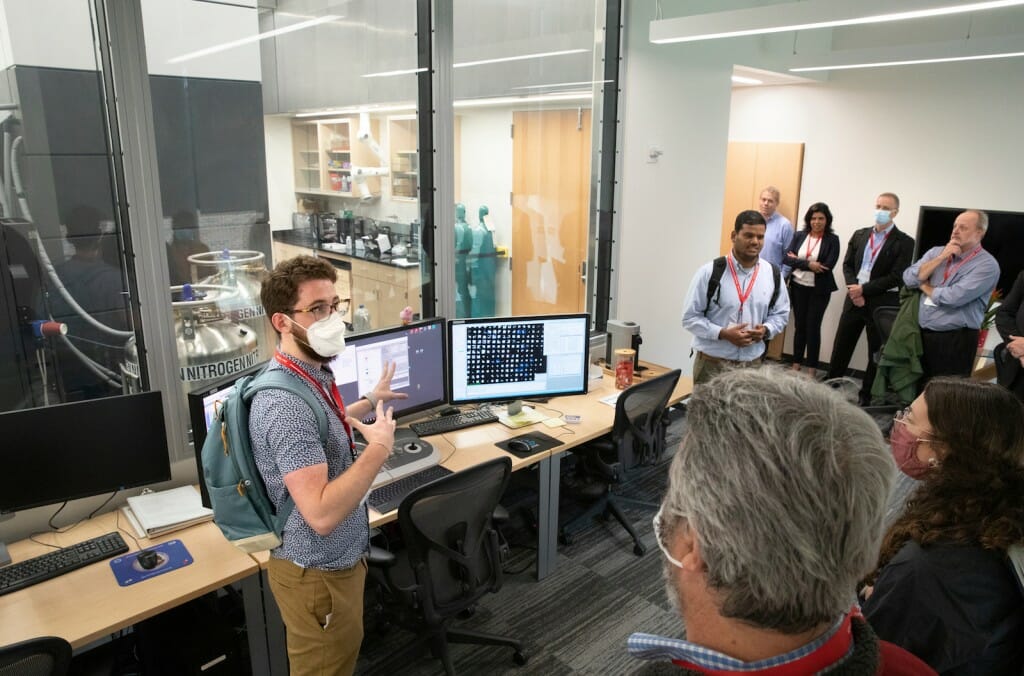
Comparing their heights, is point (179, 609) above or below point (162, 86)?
below

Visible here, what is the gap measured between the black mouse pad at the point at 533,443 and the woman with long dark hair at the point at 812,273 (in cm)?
348

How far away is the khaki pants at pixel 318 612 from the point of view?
5.98 ft

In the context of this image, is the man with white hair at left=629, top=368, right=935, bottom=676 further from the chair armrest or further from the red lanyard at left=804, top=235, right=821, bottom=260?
the red lanyard at left=804, top=235, right=821, bottom=260

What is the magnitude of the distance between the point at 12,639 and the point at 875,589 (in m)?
2.15

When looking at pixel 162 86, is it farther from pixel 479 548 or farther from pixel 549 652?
pixel 549 652

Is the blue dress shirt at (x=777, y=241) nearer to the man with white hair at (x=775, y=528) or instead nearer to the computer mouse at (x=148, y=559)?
the computer mouse at (x=148, y=559)

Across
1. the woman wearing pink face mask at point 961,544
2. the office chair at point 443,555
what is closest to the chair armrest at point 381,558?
the office chair at point 443,555

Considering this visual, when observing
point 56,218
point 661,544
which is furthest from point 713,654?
point 56,218

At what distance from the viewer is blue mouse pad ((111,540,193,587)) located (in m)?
2.07

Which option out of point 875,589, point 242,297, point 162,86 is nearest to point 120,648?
point 242,297

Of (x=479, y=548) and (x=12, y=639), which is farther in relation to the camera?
(x=479, y=548)

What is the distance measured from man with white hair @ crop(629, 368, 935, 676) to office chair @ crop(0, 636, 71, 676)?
1.44m

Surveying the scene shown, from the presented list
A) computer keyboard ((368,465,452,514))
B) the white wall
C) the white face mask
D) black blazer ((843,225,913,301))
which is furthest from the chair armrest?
the white wall

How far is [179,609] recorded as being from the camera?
2410mm
